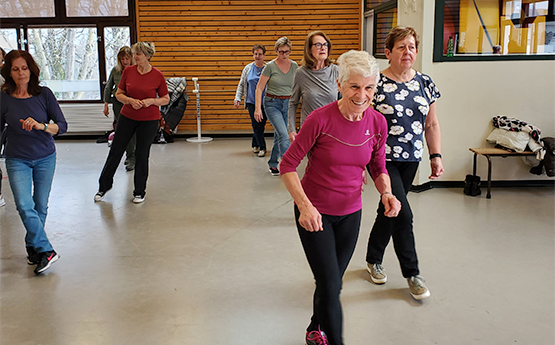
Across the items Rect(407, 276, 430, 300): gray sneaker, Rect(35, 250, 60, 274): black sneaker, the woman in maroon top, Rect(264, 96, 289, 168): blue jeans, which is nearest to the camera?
Rect(407, 276, 430, 300): gray sneaker

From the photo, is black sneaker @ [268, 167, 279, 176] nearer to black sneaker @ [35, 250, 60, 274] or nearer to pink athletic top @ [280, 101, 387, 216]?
black sneaker @ [35, 250, 60, 274]

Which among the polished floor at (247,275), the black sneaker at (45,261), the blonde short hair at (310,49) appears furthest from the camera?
the blonde short hair at (310,49)

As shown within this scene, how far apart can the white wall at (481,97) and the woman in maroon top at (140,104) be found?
9.93ft

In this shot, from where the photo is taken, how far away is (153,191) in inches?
254

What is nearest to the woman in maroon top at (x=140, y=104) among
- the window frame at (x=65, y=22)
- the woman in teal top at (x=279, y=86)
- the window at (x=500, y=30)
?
the woman in teal top at (x=279, y=86)

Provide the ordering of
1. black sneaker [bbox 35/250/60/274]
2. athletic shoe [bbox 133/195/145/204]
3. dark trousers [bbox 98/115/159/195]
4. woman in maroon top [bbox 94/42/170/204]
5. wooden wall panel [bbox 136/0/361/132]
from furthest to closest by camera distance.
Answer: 1. wooden wall panel [bbox 136/0/361/132]
2. athletic shoe [bbox 133/195/145/204]
3. dark trousers [bbox 98/115/159/195]
4. woman in maroon top [bbox 94/42/170/204]
5. black sneaker [bbox 35/250/60/274]

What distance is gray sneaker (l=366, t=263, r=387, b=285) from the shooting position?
369 cm

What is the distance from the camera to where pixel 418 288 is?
11.2ft

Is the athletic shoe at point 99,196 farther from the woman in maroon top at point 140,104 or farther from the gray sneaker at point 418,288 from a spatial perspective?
the gray sneaker at point 418,288

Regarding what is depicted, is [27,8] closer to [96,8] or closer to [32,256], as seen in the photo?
[96,8]

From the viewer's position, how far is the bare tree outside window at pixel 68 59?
10703 millimetres

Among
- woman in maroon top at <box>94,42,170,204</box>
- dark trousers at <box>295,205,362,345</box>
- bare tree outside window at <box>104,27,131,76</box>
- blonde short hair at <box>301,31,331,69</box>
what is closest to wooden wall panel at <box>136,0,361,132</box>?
bare tree outside window at <box>104,27,131,76</box>

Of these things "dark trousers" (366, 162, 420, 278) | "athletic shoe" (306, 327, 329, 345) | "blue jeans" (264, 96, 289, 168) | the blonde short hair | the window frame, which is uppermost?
the window frame

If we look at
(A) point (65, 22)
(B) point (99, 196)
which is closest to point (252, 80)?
(B) point (99, 196)
